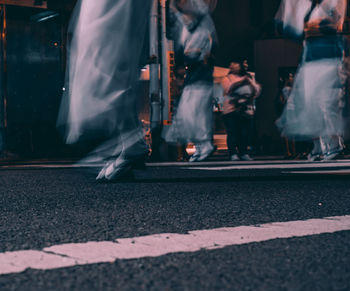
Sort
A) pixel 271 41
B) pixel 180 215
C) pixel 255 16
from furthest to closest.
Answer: pixel 255 16 → pixel 271 41 → pixel 180 215

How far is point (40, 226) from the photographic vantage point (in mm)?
2908

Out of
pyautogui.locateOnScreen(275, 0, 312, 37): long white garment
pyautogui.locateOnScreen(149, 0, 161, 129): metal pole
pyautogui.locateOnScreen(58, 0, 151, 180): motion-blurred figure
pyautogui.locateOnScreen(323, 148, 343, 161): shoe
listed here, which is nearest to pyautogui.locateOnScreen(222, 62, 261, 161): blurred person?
pyautogui.locateOnScreen(149, 0, 161, 129): metal pole

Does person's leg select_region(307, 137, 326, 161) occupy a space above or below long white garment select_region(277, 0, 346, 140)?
below

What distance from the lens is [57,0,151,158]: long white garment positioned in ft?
15.6

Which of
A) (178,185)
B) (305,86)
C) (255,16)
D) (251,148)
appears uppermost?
(255,16)

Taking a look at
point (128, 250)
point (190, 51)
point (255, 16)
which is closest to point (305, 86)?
point (190, 51)

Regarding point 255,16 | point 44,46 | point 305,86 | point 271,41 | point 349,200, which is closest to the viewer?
point 349,200

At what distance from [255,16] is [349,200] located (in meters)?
16.2

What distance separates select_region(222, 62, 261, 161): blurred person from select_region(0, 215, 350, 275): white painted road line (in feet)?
22.9

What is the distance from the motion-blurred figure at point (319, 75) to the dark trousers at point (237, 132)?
1.62m

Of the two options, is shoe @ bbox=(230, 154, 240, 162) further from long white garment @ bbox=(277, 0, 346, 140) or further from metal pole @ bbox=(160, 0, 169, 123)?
long white garment @ bbox=(277, 0, 346, 140)

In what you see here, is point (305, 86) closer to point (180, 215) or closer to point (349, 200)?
point (349, 200)

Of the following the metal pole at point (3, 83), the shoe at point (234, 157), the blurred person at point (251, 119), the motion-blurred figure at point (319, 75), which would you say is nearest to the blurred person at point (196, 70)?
the motion-blurred figure at point (319, 75)

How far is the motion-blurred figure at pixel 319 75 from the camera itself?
695 cm
